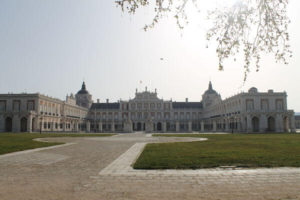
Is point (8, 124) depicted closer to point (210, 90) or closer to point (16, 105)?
point (16, 105)

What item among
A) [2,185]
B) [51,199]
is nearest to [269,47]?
[51,199]

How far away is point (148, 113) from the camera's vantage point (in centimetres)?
9612

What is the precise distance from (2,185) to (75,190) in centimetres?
202

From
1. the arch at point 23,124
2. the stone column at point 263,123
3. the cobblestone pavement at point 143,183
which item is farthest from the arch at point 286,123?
the arch at point 23,124

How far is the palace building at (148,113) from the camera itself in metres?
60.4

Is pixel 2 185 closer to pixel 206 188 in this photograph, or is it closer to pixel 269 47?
pixel 206 188

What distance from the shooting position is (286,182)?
6555 mm

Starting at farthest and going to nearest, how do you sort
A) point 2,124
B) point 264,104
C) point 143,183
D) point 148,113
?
point 148,113, point 264,104, point 2,124, point 143,183

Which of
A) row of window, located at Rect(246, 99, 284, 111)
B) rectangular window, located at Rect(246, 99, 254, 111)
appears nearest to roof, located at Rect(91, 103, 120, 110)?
rectangular window, located at Rect(246, 99, 254, 111)

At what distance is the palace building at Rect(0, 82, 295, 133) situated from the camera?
6044 centimetres

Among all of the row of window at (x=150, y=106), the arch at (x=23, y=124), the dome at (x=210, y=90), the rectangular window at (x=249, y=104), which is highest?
the dome at (x=210, y=90)

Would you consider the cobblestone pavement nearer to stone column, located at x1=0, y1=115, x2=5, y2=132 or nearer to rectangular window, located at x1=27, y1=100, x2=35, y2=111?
rectangular window, located at x1=27, y1=100, x2=35, y2=111

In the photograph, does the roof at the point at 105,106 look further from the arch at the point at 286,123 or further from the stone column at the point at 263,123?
the arch at the point at 286,123

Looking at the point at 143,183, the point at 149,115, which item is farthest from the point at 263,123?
the point at 143,183
